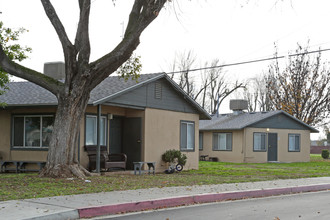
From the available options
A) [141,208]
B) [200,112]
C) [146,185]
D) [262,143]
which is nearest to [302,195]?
[146,185]

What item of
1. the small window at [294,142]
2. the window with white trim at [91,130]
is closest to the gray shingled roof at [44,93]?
the window with white trim at [91,130]

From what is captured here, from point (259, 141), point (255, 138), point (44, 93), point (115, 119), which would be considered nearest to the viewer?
point (44, 93)

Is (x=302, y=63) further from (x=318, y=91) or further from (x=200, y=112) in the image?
(x=200, y=112)

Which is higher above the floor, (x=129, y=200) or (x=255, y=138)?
(x=255, y=138)

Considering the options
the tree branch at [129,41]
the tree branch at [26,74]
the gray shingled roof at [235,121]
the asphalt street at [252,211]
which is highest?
the tree branch at [129,41]

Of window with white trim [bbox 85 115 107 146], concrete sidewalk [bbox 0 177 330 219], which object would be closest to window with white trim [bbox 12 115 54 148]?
window with white trim [bbox 85 115 107 146]

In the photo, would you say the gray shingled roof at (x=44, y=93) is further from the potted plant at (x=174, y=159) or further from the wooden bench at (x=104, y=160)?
the potted plant at (x=174, y=159)

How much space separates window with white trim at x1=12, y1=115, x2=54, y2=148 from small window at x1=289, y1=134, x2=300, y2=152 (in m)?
21.7

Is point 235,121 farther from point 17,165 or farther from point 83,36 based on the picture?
point 83,36

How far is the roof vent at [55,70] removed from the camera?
2261cm

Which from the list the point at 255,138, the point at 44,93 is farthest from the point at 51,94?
the point at 255,138

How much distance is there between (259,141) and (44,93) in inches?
723

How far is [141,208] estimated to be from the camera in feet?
33.6

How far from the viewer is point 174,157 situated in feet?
69.7
